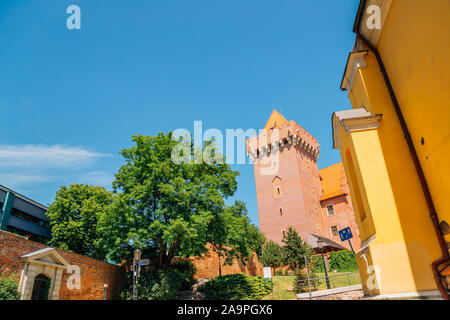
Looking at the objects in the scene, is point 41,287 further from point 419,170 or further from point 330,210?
point 330,210

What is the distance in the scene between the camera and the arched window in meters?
15.4

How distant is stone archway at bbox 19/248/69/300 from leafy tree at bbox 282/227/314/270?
82.6 feet

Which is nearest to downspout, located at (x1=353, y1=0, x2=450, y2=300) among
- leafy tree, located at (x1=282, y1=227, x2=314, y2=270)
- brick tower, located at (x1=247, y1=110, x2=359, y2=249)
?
leafy tree, located at (x1=282, y1=227, x2=314, y2=270)

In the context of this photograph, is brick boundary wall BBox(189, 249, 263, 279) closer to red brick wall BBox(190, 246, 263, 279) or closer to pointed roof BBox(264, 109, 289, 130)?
red brick wall BBox(190, 246, 263, 279)

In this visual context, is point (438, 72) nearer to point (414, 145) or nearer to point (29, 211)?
point (414, 145)

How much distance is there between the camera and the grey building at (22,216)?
35.1 m

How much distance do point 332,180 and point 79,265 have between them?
42241 millimetres

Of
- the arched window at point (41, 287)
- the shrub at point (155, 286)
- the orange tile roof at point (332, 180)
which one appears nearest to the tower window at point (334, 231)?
the orange tile roof at point (332, 180)

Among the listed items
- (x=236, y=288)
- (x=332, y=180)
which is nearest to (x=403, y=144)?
(x=236, y=288)

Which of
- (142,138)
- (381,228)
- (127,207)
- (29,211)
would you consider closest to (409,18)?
(381,228)

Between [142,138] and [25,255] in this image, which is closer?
[25,255]
